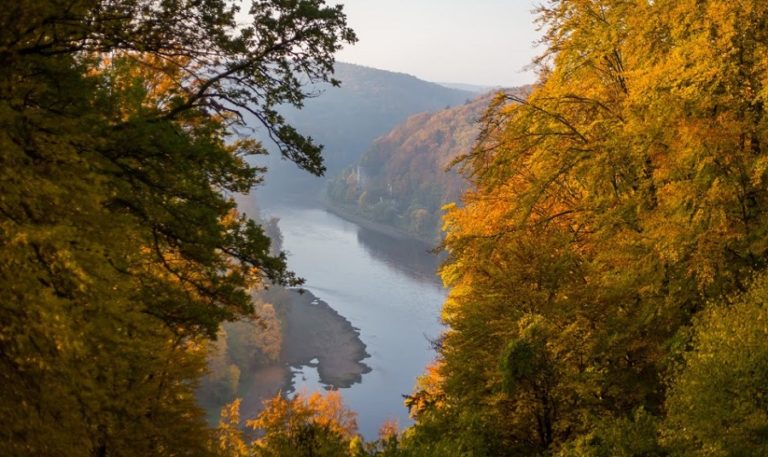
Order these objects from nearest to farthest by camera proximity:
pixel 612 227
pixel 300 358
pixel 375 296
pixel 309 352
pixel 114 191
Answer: pixel 114 191, pixel 612 227, pixel 300 358, pixel 309 352, pixel 375 296

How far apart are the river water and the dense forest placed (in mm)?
15713

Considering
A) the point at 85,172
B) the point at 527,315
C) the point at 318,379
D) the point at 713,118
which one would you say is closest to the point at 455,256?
the point at 527,315

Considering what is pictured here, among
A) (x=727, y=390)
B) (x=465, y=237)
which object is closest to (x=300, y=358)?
(x=465, y=237)

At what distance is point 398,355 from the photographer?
5703 cm

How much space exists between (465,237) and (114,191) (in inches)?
310

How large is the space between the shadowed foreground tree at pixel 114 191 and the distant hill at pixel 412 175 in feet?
364

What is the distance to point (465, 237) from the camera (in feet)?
40.7

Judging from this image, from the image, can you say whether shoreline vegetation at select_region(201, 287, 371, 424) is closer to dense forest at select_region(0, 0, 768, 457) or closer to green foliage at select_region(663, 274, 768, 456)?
dense forest at select_region(0, 0, 768, 457)

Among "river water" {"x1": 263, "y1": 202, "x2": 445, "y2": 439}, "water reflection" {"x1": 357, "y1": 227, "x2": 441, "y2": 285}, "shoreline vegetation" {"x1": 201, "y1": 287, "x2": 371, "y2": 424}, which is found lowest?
"shoreline vegetation" {"x1": 201, "y1": 287, "x2": 371, "y2": 424}

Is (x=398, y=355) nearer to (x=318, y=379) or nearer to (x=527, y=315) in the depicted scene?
(x=318, y=379)

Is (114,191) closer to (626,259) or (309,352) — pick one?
(626,259)

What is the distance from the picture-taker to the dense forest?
4818mm

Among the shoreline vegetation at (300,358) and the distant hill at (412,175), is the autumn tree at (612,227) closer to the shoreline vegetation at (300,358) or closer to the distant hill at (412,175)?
the shoreline vegetation at (300,358)

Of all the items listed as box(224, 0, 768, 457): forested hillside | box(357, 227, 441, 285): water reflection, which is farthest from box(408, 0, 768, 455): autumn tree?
box(357, 227, 441, 285): water reflection
